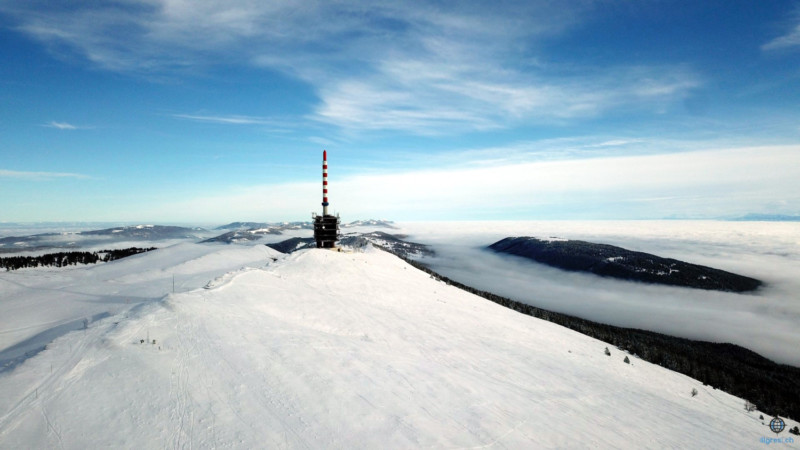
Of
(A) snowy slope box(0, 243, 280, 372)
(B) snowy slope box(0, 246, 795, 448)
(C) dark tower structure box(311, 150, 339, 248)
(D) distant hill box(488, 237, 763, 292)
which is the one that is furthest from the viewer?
(D) distant hill box(488, 237, 763, 292)

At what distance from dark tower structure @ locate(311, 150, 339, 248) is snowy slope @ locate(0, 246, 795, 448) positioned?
24.3m

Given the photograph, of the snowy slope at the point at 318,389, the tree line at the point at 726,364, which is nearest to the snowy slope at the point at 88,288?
the snowy slope at the point at 318,389

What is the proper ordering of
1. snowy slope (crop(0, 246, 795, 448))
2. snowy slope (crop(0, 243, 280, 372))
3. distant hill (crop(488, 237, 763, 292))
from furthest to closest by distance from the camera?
distant hill (crop(488, 237, 763, 292)), snowy slope (crop(0, 243, 280, 372)), snowy slope (crop(0, 246, 795, 448))

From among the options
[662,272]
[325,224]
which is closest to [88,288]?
[325,224]

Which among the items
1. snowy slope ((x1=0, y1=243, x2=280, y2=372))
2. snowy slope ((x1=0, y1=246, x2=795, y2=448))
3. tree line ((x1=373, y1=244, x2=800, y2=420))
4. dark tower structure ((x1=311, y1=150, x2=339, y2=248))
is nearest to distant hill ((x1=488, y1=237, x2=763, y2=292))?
tree line ((x1=373, y1=244, x2=800, y2=420))

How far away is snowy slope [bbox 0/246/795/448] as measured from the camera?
662 centimetres

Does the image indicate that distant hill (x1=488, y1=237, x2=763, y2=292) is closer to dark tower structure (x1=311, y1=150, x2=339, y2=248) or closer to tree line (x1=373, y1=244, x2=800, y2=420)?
tree line (x1=373, y1=244, x2=800, y2=420)

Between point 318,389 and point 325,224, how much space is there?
34.8 meters

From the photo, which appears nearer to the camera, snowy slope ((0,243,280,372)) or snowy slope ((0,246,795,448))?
snowy slope ((0,246,795,448))

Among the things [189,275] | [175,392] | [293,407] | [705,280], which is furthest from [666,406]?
[705,280]

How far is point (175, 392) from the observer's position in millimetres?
7602

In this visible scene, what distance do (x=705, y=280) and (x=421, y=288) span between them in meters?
195

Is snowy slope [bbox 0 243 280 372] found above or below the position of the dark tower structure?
below

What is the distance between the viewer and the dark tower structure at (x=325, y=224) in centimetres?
4212
